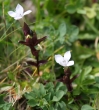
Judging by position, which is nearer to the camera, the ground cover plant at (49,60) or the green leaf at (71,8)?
the ground cover plant at (49,60)

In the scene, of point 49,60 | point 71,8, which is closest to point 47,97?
point 49,60

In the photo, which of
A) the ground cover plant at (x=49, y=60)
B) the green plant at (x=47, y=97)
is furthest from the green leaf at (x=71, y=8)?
the green plant at (x=47, y=97)

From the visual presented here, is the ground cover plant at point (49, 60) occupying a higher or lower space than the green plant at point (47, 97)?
higher

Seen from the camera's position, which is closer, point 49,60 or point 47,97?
point 47,97

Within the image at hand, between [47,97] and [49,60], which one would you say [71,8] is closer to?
[49,60]

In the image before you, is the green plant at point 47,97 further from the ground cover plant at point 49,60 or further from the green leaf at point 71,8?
the green leaf at point 71,8

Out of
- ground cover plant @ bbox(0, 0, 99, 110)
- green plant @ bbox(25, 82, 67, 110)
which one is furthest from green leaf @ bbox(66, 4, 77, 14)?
green plant @ bbox(25, 82, 67, 110)

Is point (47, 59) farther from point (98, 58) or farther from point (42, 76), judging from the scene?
point (98, 58)

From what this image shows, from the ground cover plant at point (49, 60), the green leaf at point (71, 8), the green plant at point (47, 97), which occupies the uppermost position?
the green leaf at point (71, 8)

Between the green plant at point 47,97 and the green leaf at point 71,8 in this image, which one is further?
the green leaf at point 71,8
